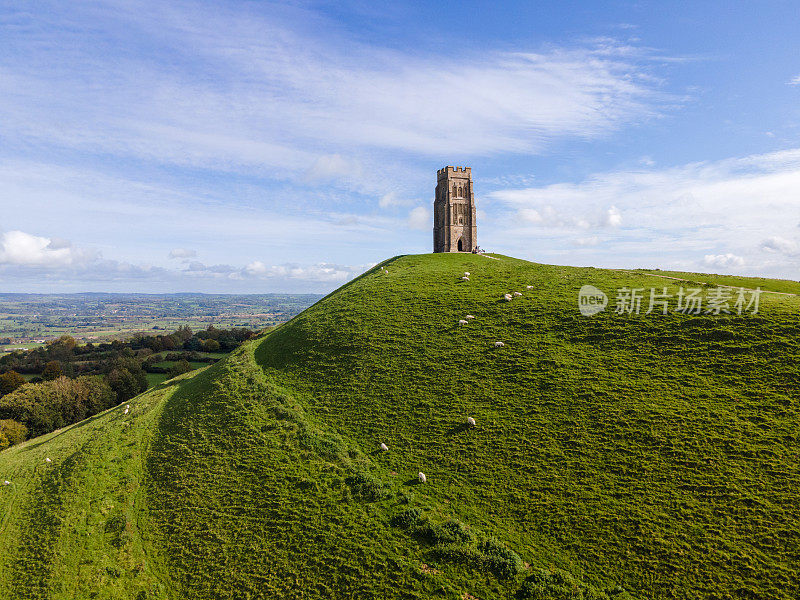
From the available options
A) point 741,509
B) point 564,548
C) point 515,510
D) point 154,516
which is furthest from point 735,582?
point 154,516

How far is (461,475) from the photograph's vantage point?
22031 mm

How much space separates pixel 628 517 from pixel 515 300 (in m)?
23.2

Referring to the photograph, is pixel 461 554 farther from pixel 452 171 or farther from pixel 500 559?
pixel 452 171

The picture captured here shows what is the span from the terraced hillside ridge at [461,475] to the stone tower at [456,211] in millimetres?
32283

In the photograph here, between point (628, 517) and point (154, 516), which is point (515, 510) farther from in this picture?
point (154, 516)

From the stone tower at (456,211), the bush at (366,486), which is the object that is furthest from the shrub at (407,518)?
the stone tower at (456,211)

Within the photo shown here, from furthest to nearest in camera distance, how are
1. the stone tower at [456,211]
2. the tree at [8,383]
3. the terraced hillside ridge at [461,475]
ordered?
the tree at [8,383] → the stone tower at [456,211] → the terraced hillside ridge at [461,475]

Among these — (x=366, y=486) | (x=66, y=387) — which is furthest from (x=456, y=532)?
(x=66, y=387)

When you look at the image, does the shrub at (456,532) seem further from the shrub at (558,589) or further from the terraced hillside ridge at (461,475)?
the shrub at (558,589)

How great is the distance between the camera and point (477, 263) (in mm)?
54781

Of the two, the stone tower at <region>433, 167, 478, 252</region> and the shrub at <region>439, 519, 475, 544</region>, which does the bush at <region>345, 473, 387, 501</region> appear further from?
the stone tower at <region>433, 167, 478, 252</region>

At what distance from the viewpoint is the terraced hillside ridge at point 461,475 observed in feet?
55.7

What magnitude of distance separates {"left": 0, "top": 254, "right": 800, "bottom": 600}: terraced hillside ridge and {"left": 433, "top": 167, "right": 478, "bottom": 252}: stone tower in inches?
1271

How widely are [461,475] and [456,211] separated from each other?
52.4 m
